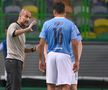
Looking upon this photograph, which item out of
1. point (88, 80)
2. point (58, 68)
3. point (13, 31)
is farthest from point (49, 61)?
point (88, 80)

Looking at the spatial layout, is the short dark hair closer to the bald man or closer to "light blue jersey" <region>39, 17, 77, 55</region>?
"light blue jersey" <region>39, 17, 77, 55</region>

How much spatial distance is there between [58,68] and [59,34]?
22.7 inches

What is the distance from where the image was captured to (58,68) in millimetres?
10195

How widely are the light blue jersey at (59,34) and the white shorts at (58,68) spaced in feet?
0.37

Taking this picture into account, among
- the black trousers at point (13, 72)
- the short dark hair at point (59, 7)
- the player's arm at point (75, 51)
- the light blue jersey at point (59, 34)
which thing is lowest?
the black trousers at point (13, 72)

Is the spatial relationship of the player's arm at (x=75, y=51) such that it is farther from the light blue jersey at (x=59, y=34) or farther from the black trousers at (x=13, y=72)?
the black trousers at (x=13, y=72)

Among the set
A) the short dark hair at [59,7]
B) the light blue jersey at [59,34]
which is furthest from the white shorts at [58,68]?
the short dark hair at [59,7]

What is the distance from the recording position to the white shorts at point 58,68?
1017 centimetres

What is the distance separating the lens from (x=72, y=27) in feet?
33.5

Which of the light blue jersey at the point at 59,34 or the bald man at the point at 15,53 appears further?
the bald man at the point at 15,53

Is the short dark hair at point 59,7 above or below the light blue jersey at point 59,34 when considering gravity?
above

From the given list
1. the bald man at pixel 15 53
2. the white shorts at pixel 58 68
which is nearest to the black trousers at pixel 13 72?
the bald man at pixel 15 53

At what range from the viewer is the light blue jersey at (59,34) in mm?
10188

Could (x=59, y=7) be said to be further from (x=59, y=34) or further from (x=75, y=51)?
(x=75, y=51)
